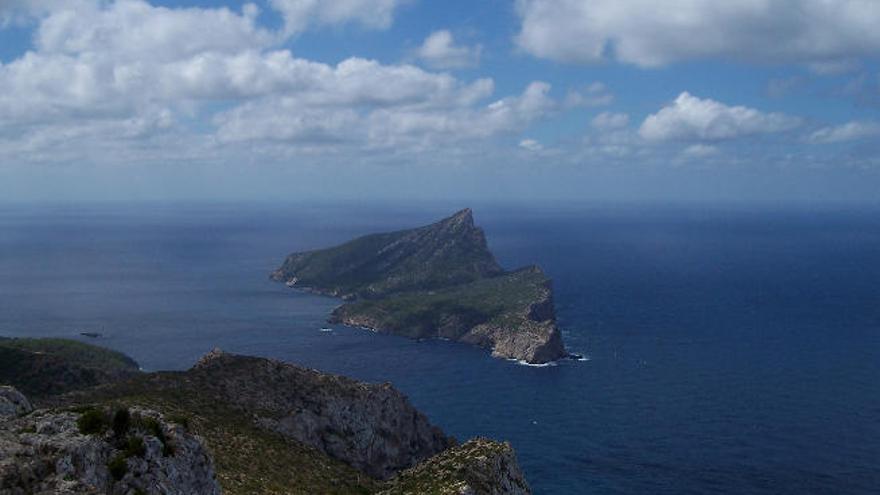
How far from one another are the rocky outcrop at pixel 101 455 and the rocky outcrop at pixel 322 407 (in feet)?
136

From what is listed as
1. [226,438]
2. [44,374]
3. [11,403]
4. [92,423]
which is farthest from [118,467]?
[44,374]

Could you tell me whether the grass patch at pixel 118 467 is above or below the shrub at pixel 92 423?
below

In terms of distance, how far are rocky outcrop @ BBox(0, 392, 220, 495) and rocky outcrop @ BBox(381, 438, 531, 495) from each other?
60.6 ft

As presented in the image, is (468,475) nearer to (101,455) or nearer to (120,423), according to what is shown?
(120,423)

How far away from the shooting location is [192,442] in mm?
43156

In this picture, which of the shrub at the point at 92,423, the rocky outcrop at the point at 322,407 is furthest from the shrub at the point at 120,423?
Result: the rocky outcrop at the point at 322,407

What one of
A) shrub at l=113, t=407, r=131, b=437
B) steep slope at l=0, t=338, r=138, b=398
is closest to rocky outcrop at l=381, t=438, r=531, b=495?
shrub at l=113, t=407, r=131, b=437

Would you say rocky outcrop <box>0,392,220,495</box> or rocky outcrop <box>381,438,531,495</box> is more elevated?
rocky outcrop <box>0,392,220,495</box>

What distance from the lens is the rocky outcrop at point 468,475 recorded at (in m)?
56.3

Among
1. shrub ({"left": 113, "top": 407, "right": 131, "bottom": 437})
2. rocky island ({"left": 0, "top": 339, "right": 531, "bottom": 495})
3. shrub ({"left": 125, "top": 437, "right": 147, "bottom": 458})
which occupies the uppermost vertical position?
shrub ({"left": 113, "top": 407, "right": 131, "bottom": 437})

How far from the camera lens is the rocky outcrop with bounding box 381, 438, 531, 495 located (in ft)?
185

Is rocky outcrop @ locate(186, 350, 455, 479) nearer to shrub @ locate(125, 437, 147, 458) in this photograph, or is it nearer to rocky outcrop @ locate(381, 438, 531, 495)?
rocky outcrop @ locate(381, 438, 531, 495)

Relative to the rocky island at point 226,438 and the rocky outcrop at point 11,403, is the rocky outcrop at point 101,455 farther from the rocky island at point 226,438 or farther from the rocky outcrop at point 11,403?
the rocky outcrop at point 11,403

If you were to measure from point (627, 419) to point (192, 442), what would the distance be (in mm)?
125628
